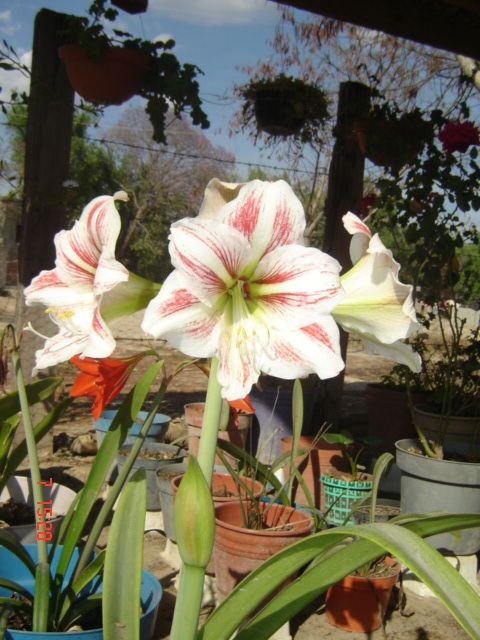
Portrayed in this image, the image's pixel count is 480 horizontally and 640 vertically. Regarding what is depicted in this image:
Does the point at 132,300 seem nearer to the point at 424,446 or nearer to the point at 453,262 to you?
the point at 424,446

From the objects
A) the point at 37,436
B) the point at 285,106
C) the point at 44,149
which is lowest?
the point at 37,436

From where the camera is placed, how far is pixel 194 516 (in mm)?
648

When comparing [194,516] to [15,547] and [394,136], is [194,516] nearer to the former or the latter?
[15,547]

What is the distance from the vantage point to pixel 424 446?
2.34 m

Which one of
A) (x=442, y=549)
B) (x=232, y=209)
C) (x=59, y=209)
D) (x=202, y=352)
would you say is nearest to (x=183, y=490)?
(x=202, y=352)

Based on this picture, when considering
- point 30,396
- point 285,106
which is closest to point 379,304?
point 30,396

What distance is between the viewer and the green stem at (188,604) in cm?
69

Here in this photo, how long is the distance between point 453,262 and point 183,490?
8.64 ft

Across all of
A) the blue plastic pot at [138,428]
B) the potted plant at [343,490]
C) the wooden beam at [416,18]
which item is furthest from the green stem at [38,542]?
the wooden beam at [416,18]

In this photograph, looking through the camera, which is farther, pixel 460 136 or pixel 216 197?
pixel 460 136

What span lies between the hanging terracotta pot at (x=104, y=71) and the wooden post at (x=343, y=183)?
112cm

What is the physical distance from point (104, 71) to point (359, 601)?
7.46 ft

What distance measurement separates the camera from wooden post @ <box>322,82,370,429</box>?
333cm

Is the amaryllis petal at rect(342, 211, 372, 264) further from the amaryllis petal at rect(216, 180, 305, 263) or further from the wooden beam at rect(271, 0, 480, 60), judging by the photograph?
the wooden beam at rect(271, 0, 480, 60)
